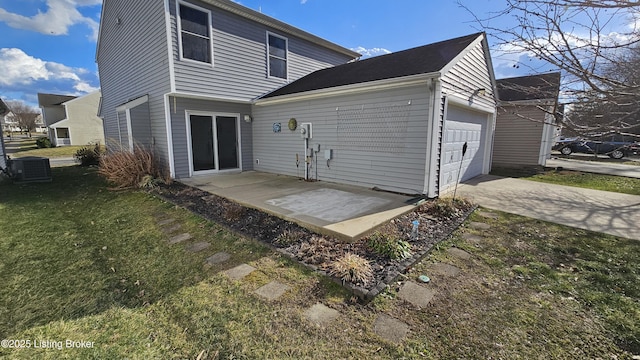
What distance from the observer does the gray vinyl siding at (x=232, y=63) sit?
7.53 meters

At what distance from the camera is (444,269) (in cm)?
311

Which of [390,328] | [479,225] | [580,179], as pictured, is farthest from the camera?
[580,179]

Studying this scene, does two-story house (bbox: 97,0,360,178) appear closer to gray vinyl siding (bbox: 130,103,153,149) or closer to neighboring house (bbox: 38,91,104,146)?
gray vinyl siding (bbox: 130,103,153,149)

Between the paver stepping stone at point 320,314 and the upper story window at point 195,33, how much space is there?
7.73 meters

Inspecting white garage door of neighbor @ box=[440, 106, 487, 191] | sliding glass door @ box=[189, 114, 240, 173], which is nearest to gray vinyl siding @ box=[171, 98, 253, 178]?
sliding glass door @ box=[189, 114, 240, 173]

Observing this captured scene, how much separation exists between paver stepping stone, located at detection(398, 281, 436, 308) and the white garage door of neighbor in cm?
386

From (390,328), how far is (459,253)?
184 centimetres

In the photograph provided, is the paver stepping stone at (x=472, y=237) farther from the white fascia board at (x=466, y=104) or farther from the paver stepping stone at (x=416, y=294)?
the white fascia board at (x=466, y=104)

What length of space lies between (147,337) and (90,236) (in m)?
3.17

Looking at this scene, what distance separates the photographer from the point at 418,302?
251 cm

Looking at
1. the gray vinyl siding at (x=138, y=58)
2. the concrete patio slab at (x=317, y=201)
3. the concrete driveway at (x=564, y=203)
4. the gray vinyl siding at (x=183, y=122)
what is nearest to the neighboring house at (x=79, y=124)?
the gray vinyl siding at (x=138, y=58)

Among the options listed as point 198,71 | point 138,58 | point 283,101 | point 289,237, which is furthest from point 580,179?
point 138,58

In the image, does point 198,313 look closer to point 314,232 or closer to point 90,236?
point 314,232

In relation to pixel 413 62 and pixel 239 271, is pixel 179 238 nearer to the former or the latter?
pixel 239 271
